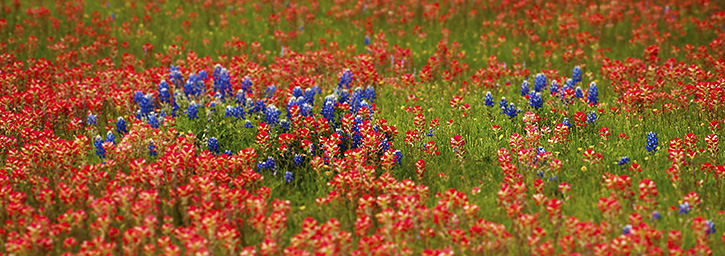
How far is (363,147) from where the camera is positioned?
235 inches

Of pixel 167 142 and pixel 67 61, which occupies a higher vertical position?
pixel 67 61

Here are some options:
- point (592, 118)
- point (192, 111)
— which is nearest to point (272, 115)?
point (192, 111)

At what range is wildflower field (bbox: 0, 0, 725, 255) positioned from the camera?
448cm

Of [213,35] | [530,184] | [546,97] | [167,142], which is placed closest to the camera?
[530,184]

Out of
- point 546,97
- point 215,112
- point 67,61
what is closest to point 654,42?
point 546,97

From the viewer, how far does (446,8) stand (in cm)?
1450

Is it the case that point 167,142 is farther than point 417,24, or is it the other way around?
Result: point 417,24

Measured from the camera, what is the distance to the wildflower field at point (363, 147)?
448cm

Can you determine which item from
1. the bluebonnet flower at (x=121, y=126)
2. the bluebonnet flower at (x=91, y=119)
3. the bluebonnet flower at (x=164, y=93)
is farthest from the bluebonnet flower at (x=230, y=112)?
the bluebonnet flower at (x=91, y=119)

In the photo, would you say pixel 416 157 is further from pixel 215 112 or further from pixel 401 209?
pixel 215 112

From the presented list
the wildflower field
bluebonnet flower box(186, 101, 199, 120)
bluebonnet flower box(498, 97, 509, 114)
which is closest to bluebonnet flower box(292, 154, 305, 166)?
the wildflower field

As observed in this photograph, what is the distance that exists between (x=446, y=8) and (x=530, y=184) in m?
9.50

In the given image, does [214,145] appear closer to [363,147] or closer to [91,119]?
[363,147]

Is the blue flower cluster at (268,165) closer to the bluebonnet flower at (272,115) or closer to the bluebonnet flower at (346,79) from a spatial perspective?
the bluebonnet flower at (272,115)
